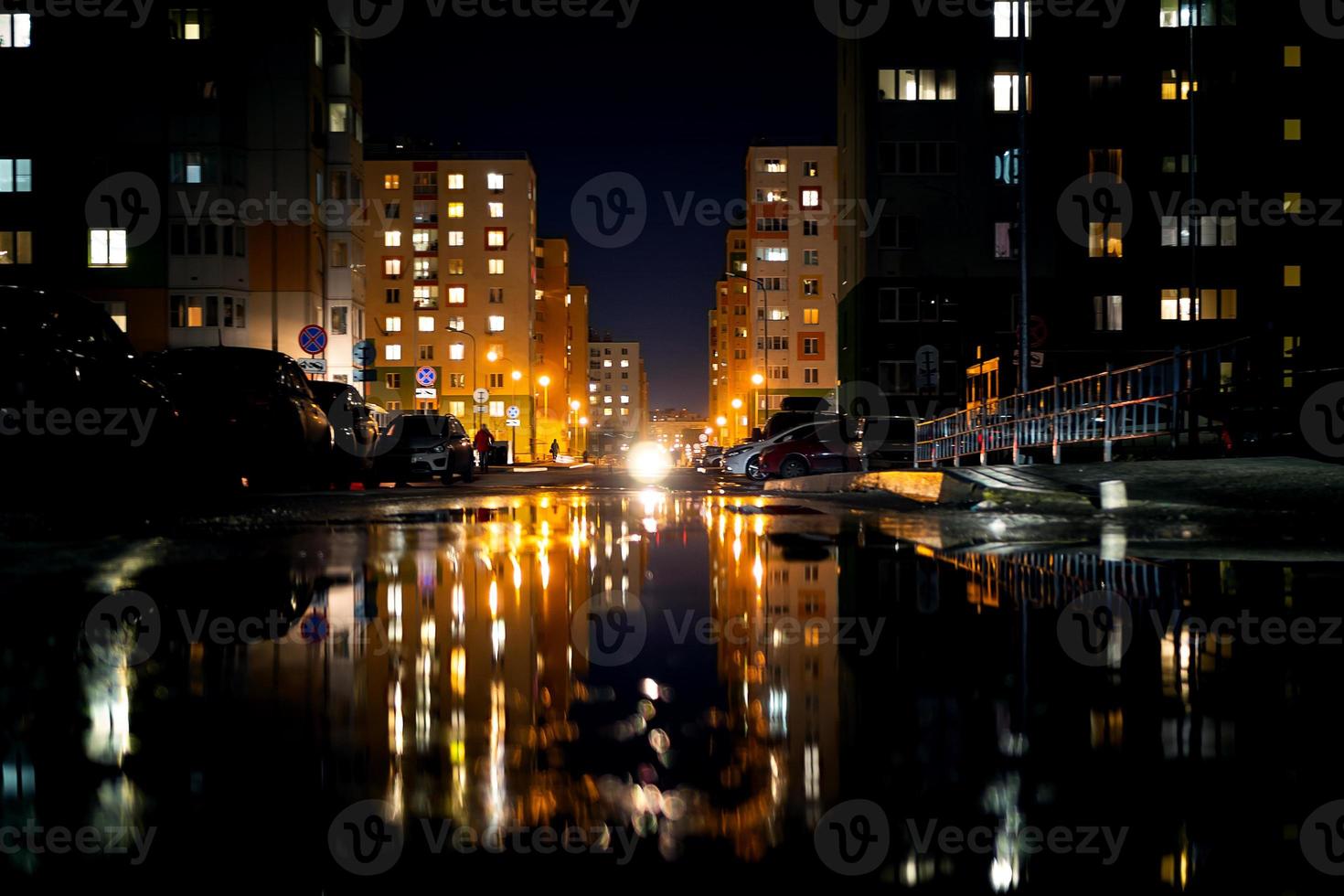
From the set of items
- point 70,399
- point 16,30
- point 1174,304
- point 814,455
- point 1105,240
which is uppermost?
point 16,30

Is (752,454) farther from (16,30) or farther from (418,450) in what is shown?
(16,30)

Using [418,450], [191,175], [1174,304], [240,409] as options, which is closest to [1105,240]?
[1174,304]

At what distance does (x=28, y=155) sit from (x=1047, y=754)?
5959cm

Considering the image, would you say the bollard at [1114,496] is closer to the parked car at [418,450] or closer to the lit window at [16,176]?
the parked car at [418,450]

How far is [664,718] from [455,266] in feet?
356

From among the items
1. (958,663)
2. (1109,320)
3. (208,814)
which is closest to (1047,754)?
(958,663)

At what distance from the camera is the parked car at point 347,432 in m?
20.8

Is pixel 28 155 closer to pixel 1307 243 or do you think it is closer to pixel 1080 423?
pixel 1080 423

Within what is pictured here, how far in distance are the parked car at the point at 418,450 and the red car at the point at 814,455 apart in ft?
27.0

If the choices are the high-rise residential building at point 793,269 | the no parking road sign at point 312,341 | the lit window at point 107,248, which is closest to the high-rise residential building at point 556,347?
the high-rise residential building at point 793,269

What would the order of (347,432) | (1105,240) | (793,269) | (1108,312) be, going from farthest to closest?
(793,269)
(1105,240)
(1108,312)
(347,432)

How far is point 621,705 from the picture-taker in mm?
4023

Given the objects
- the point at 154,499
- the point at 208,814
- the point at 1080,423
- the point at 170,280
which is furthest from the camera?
the point at 170,280

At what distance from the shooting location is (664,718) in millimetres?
3854
